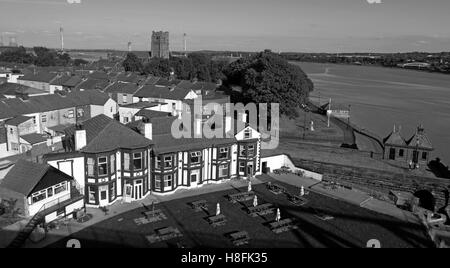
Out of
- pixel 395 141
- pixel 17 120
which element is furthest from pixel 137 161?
pixel 395 141

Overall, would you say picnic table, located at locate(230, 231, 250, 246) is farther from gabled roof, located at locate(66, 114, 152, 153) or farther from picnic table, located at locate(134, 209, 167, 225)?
gabled roof, located at locate(66, 114, 152, 153)

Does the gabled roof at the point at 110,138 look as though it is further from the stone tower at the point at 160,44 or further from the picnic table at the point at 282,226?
the stone tower at the point at 160,44

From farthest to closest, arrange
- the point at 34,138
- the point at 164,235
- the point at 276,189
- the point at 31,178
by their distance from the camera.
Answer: the point at 34,138
the point at 276,189
the point at 31,178
the point at 164,235

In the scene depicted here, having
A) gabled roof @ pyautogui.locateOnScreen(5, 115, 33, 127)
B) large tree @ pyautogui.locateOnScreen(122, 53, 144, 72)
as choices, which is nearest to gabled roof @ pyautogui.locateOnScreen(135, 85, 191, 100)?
gabled roof @ pyautogui.locateOnScreen(5, 115, 33, 127)

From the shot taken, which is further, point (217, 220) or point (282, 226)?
point (217, 220)

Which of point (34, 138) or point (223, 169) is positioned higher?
point (34, 138)

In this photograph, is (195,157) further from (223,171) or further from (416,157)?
(416,157)
